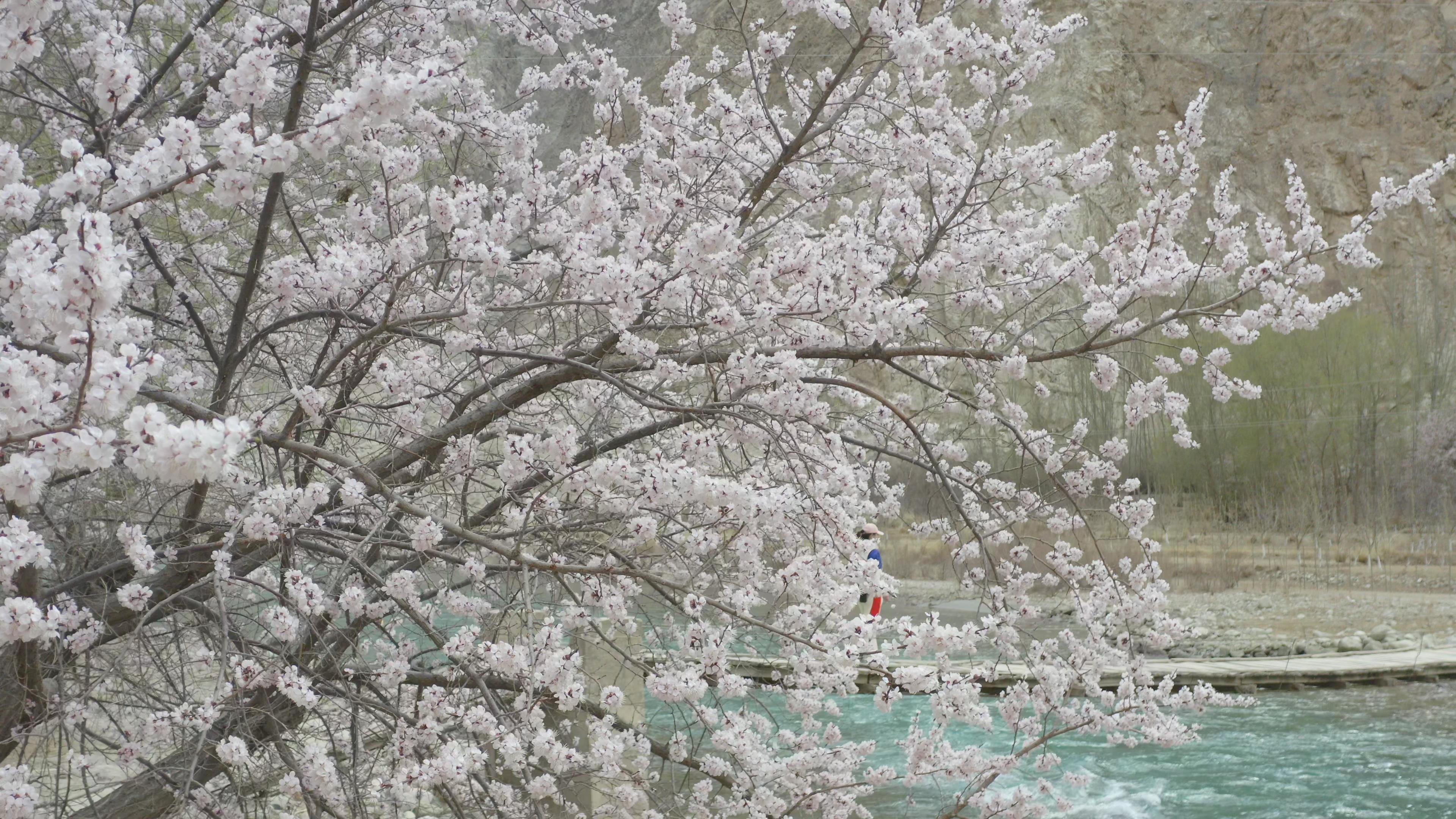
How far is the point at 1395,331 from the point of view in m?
19.9

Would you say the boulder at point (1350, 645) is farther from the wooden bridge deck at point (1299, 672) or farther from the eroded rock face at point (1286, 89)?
the eroded rock face at point (1286, 89)

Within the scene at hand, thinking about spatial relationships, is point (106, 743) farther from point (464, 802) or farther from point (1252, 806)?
point (1252, 806)

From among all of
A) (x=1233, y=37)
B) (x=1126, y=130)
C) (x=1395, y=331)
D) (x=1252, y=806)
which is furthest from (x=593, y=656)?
(x=1233, y=37)

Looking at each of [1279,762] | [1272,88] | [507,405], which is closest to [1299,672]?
[1279,762]

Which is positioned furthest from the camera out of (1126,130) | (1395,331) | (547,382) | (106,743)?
(1126,130)

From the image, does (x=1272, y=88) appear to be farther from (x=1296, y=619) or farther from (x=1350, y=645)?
(x=1350, y=645)

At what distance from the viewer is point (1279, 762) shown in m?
8.37

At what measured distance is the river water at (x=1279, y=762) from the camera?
742 centimetres

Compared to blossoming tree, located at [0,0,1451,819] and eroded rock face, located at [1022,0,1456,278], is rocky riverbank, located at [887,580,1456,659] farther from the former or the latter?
eroded rock face, located at [1022,0,1456,278]

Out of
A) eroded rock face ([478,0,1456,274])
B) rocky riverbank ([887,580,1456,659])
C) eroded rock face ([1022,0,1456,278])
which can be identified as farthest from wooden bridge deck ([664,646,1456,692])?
eroded rock face ([1022,0,1456,278])

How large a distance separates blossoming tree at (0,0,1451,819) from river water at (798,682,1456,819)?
12.1 ft

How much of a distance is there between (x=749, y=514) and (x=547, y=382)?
0.79m

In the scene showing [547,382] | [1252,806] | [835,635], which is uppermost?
[547,382]

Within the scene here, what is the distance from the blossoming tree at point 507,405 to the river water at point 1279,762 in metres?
3.70
